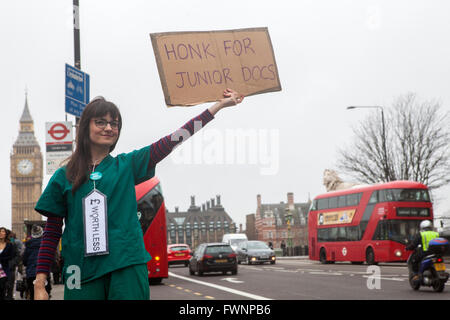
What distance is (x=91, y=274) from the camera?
9.47 feet

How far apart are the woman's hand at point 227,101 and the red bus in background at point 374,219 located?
26893 mm

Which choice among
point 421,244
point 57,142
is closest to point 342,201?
point 421,244

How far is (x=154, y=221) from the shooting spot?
18.8 meters

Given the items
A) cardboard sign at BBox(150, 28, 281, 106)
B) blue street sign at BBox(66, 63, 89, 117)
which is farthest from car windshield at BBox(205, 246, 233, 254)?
cardboard sign at BBox(150, 28, 281, 106)

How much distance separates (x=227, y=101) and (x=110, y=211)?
783mm

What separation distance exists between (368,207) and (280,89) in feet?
97.2

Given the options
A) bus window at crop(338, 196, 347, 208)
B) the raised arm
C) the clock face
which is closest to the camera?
the raised arm

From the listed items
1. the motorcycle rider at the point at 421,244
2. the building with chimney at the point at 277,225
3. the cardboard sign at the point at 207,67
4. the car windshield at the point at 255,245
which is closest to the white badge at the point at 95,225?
the cardboard sign at the point at 207,67

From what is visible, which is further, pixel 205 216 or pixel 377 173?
pixel 205 216

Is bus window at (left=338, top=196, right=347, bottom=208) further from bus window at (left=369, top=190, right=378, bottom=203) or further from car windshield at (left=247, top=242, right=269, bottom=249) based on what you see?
car windshield at (left=247, top=242, right=269, bottom=249)

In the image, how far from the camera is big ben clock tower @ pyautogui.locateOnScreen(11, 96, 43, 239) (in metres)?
175

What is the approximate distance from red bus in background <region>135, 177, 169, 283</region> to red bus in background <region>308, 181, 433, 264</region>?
1344 cm
